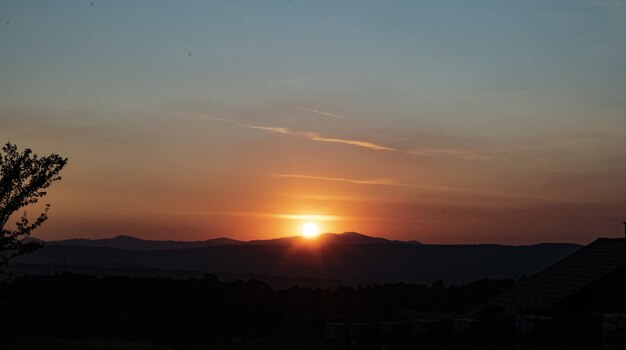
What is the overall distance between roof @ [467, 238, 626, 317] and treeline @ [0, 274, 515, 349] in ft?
35.5

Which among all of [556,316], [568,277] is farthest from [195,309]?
[556,316]

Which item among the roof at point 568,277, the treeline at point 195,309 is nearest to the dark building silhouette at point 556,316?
A: the roof at point 568,277

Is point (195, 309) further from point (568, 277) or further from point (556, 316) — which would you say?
point (556, 316)

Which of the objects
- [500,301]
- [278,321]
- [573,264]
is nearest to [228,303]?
[278,321]

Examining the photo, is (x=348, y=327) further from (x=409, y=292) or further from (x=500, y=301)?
(x=409, y=292)

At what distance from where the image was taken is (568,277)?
30.6 m

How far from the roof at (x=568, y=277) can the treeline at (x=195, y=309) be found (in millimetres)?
10809

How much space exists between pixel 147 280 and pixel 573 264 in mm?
56414

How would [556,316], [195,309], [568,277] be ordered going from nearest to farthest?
[556,316] → [568,277] → [195,309]

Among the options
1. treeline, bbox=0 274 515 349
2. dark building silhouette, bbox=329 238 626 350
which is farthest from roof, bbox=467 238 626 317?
treeline, bbox=0 274 515 349

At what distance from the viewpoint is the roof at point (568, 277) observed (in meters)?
28.9

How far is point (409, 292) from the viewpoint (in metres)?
81.6

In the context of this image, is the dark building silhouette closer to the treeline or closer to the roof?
the roof

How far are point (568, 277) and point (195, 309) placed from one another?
39.7m
